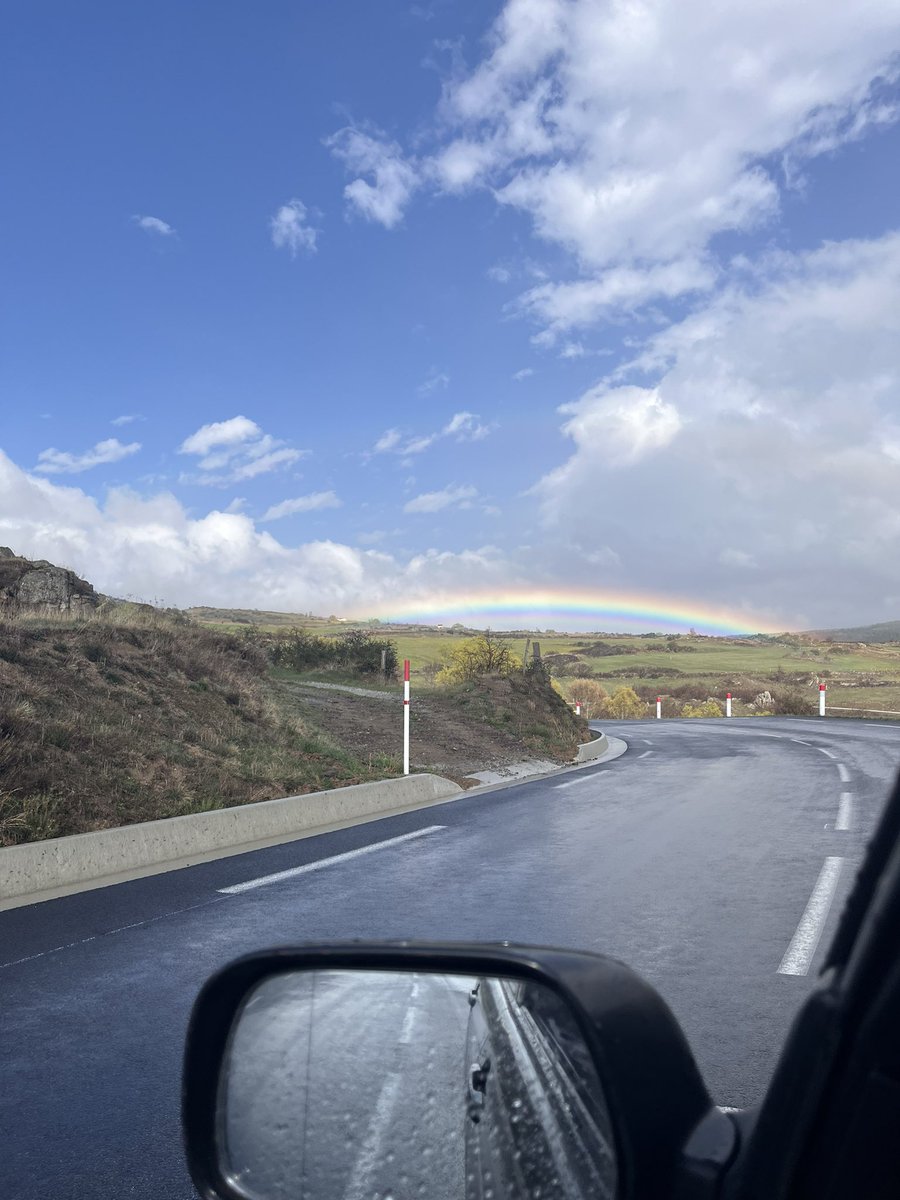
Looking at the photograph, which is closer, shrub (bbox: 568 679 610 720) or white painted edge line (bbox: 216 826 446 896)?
white painted edge line (bbox: 216 826 446 896)

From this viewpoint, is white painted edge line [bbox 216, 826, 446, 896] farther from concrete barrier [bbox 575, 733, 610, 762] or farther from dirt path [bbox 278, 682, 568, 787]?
concrete barrier [bbox 575, 733, 610, 762]

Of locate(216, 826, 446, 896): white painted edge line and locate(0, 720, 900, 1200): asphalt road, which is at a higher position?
locate(0, 720, 900, 1200): asphalt road

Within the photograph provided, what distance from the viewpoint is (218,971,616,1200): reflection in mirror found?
5.82 ft

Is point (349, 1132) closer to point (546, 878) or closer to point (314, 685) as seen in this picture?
point (546, 878)

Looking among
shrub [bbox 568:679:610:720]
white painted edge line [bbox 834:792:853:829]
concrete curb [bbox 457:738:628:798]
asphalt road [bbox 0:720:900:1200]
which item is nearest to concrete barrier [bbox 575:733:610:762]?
concrete curb [bbox 457:738:628:798]

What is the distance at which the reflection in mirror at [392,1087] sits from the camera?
69.9 inches

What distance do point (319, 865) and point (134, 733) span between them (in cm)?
529

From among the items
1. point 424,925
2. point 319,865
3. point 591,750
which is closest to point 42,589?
point 591,750

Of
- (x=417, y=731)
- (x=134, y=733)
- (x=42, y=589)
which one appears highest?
(x=42, y=589)

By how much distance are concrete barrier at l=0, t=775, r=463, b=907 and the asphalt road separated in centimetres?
53

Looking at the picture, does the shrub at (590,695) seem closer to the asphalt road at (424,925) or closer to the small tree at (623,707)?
the small tree at (623,707)

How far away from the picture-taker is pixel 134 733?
14.2 metres

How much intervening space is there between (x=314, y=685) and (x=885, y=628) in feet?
335

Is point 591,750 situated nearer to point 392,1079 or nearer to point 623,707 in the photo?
point 392,1079
